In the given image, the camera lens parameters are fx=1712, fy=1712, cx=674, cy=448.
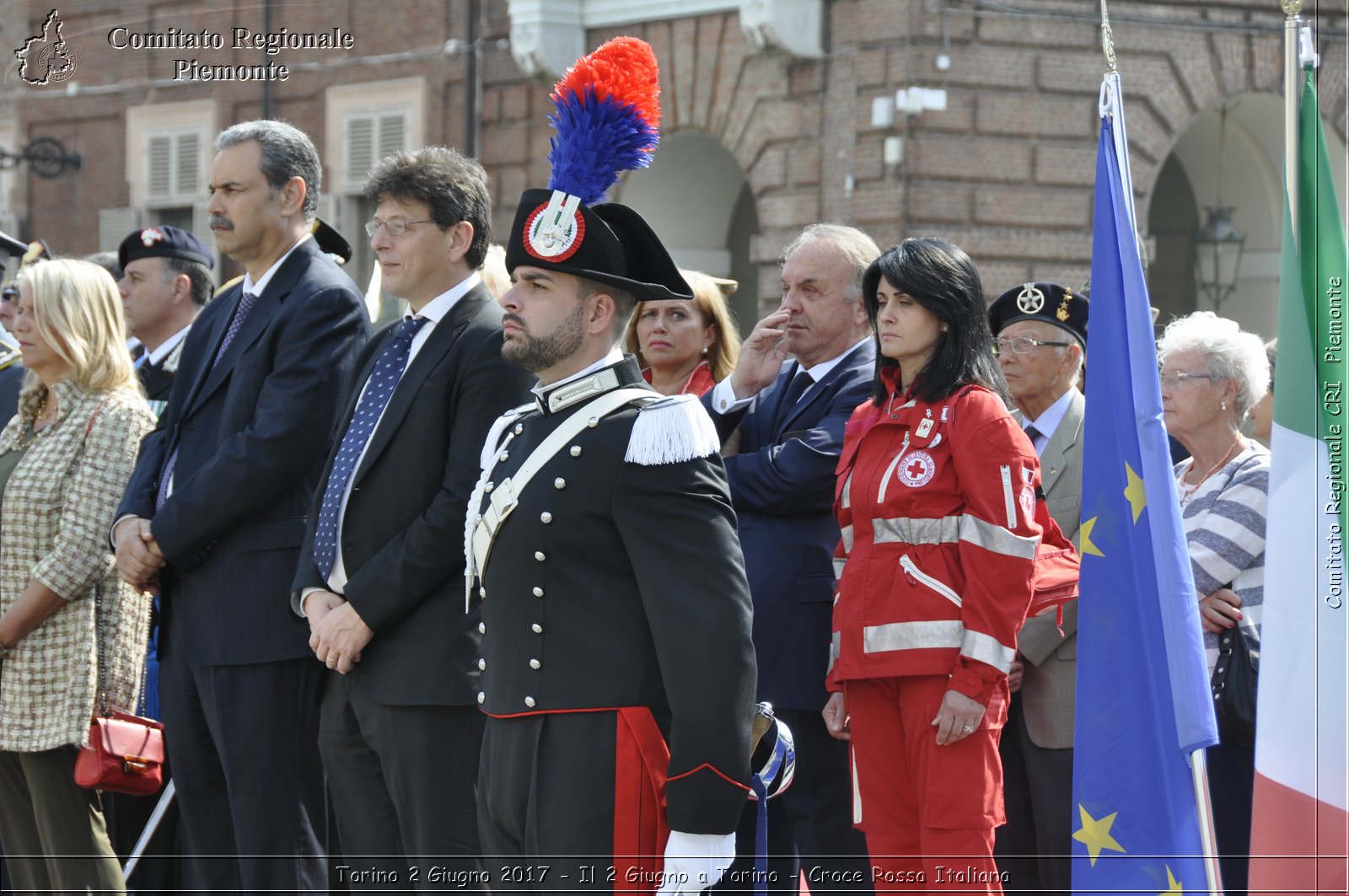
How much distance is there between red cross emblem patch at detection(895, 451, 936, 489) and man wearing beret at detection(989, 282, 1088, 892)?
2.28 feet

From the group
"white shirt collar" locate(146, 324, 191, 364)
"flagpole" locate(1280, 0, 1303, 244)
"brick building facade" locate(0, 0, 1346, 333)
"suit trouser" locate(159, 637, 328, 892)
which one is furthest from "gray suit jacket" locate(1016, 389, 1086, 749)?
"brick building facade" locate(0, 0, 1346, 333)

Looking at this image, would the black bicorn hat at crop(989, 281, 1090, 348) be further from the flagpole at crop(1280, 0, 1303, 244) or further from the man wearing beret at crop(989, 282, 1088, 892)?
the flagpole at crop(1280, 0, 1303, 244)

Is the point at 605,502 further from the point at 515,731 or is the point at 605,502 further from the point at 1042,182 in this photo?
the point at 1042,182

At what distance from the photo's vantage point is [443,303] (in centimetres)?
456

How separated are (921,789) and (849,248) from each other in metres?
1.72

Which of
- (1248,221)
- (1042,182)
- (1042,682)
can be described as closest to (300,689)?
(1042,682)

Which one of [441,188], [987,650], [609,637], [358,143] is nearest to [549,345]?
[609,637]

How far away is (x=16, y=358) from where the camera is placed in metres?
6.51

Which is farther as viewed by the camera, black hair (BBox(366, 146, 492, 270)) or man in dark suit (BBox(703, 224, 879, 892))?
man in dark suit (BBox(703, 224, 879, 892))

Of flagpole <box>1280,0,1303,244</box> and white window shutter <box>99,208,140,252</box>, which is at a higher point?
white window shutter <box>99,208,140,252</box>

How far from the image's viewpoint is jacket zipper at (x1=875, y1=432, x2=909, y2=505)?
440cm

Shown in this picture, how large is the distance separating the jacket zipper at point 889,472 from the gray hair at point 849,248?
2.76 ft

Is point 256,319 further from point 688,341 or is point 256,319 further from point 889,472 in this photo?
point 889,472

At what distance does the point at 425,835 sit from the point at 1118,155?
2.42 metres
